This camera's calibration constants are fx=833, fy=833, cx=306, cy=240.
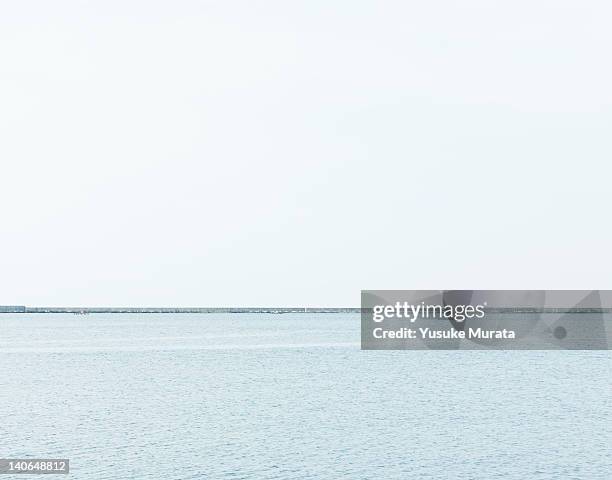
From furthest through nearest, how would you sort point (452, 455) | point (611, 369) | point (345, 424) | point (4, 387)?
point (611, 369) → point (4, 387) → point (345, 424) → point (452, 455)

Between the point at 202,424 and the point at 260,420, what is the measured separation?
4.82 m

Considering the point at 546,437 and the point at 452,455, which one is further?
the point at 546,437

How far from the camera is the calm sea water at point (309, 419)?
50031 mm

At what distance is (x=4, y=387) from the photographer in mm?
91625

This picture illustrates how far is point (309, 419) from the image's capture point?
66750mm

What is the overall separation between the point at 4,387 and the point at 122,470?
4909 cm

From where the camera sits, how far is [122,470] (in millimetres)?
48125

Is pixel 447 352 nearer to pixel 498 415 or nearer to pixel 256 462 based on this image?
pixel 498 415

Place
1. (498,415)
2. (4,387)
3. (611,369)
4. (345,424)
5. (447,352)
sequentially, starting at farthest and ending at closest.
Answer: (447,352) < (611,369) < (4,387) < (498,415) < (345,424)

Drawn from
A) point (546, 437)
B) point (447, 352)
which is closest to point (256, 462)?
point (546, 437)

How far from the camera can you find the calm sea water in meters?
50.0

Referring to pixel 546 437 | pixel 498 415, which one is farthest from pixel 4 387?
pixel 546 437

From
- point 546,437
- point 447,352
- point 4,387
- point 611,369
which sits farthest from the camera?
point 447,352

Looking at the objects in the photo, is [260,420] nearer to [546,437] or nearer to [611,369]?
[546,437]
